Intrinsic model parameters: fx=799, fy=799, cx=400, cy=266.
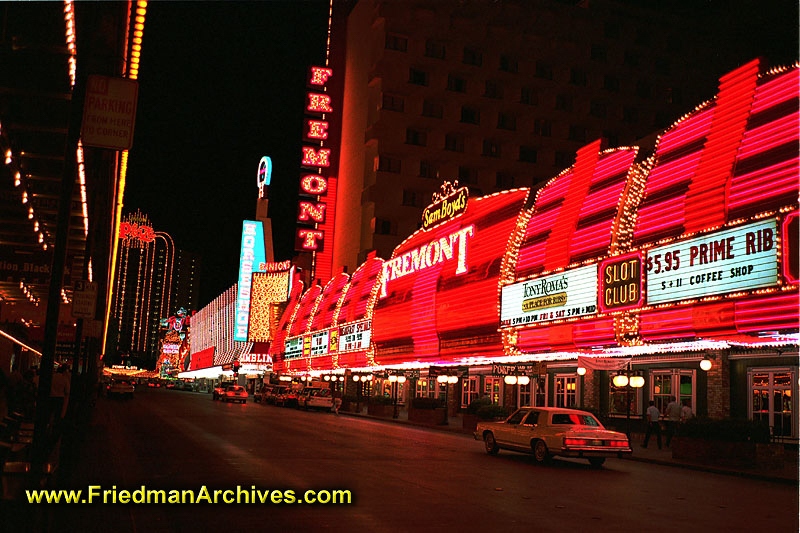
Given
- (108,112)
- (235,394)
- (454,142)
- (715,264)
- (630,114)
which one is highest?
(630,114)

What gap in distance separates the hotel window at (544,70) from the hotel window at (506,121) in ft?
17.5

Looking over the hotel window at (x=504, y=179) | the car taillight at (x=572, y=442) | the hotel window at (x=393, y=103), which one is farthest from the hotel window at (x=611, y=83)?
the car taillight at (x=572, y=442)

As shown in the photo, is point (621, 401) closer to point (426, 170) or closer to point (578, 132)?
point (426, 170)

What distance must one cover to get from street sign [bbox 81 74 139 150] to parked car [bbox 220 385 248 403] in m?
57.4

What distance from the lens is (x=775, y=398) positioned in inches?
1033

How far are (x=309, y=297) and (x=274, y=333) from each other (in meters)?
17.3

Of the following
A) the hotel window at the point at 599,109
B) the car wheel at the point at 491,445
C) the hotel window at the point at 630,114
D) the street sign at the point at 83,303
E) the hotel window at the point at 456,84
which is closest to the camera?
the street sign at the point at 83,303

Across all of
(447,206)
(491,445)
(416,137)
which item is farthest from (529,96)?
(491,445)

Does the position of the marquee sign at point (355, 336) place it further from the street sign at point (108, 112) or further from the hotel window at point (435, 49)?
the street sign at point (108, 112)

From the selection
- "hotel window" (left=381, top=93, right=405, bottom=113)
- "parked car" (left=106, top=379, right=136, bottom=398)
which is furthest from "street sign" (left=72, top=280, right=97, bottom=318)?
"hotel window" (left=381, top=93, right=405, bottom=113)

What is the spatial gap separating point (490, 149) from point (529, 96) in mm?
6861

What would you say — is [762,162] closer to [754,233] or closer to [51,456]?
[754,233]

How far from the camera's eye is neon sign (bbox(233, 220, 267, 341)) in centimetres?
9562

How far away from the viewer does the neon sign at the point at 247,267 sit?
9562cm
